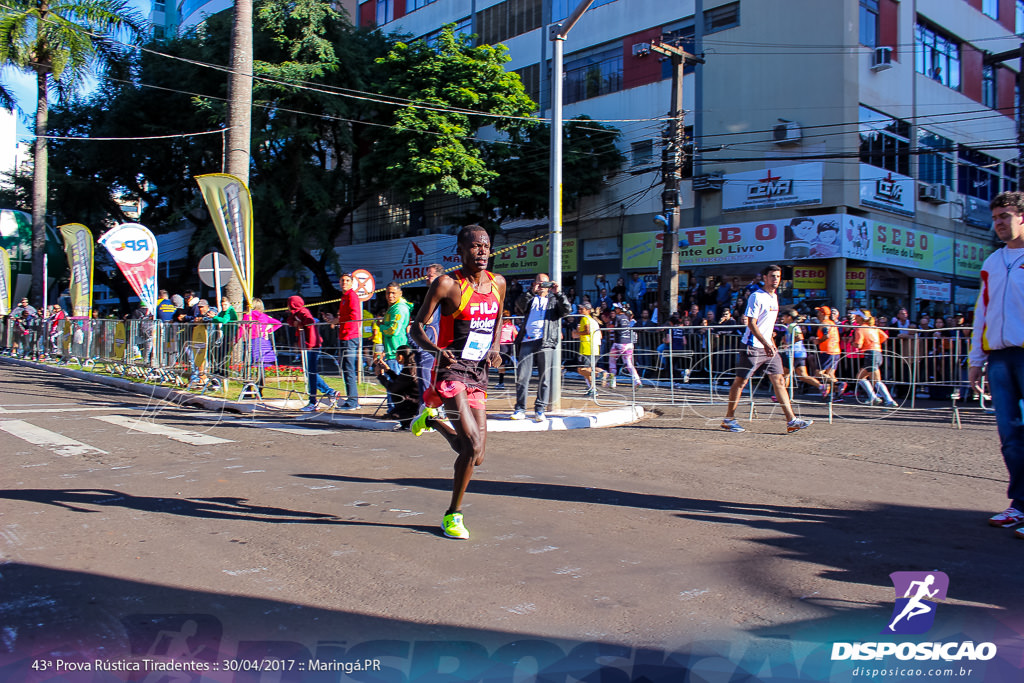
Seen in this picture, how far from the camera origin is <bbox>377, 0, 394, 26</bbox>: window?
3853 centimetres

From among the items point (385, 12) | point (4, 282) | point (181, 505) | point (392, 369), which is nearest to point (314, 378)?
point (392, 369)

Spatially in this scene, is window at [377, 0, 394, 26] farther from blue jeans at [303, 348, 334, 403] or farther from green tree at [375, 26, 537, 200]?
blue jeans at [303, 348, 334, 403]

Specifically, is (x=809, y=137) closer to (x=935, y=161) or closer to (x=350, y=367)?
(x=935, y=161)

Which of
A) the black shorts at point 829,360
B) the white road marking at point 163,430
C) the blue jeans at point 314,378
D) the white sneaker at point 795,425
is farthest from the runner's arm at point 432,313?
the black shorts at point 829,360

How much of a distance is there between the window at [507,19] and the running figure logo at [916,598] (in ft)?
99.6

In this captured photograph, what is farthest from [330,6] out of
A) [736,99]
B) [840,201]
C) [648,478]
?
[648,478]

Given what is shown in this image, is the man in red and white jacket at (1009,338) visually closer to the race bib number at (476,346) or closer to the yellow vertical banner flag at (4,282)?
the race bib number at (476,346)

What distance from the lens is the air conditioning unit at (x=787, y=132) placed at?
23.4 meters

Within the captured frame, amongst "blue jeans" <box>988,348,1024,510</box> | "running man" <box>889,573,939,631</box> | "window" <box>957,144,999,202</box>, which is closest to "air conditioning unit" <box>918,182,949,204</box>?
"window" <box>957,144,999,202</box>

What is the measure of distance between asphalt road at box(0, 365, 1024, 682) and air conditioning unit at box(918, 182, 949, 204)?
20220 millimetres

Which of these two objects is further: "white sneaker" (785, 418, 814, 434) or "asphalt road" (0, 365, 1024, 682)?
"white sneaker" (785, 418, 814, 434)

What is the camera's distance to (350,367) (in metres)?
11.0

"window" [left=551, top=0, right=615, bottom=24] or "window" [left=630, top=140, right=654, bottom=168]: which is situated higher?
"window" [left=551, top=0, right=615, bottom=24]

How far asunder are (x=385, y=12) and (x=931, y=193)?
87.7 feet
